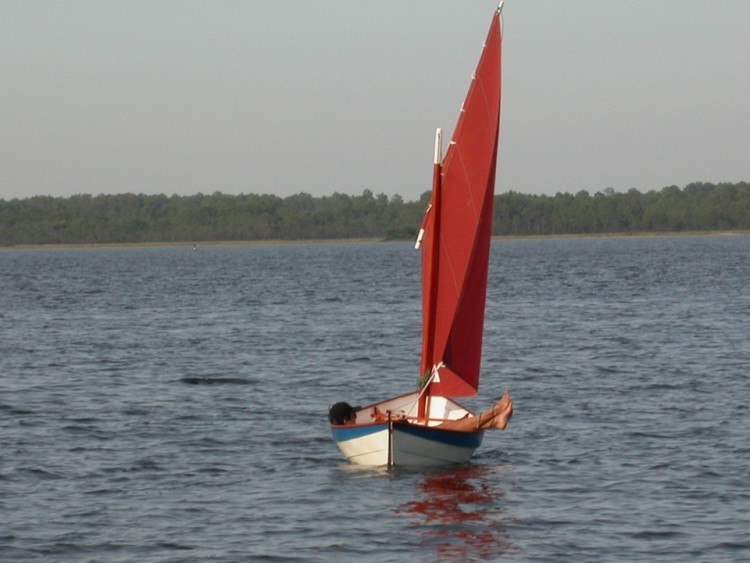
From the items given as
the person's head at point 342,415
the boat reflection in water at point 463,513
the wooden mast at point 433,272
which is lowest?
the boat reflection in water at point 463,513

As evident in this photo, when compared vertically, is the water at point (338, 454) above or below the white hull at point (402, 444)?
below

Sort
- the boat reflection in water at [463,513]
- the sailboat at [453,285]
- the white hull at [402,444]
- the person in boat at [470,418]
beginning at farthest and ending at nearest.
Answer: the sailboat at [453,285] → the white hull at [402,444] → the person in boat at [470,418] → the boat reflection in water at [463,513]

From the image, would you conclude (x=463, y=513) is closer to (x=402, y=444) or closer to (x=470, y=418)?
(x=402, y=444)

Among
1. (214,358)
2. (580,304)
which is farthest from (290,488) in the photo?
(580,304)

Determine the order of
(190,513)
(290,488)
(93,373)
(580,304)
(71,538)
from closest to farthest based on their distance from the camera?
(71,538), (190,513), (290,488), (93,373), (580,304)

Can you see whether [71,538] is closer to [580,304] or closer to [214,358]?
[214,358]

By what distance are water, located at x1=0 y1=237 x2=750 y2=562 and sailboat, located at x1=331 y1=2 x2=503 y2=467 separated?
0.51 metres

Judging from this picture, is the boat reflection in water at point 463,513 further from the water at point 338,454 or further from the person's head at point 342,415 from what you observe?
the person's head at point 342,415

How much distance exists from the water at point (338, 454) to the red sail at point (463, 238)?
7.04ft

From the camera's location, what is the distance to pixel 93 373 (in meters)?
40.2

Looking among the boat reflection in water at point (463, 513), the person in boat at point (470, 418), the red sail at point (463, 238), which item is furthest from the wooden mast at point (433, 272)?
the boat reflection in water at point (463, 513)

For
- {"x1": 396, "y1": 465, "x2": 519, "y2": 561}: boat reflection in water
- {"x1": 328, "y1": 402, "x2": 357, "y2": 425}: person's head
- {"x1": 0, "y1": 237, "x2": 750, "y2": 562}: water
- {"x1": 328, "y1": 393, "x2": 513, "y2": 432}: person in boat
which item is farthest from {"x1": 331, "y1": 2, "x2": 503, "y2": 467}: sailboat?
{"x1": 396, "y1": 465, "x2": 519, "y2": 561}: boat reflection in water

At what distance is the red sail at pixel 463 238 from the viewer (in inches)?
903

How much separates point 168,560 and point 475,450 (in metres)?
8.29
